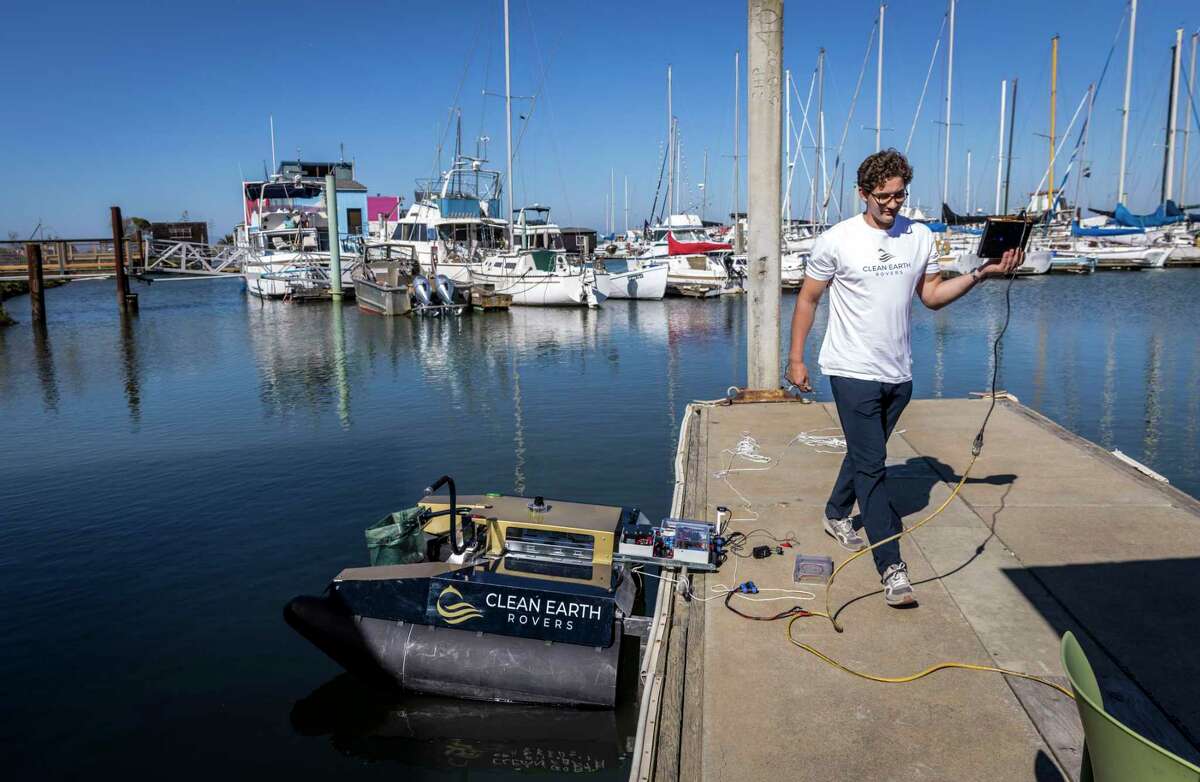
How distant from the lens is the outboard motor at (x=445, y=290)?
3828 centimetres

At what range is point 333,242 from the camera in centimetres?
4356

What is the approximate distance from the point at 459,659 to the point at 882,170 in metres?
3.99

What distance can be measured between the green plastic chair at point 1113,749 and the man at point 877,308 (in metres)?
2.61

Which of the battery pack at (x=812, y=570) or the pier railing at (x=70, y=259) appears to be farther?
the pier railing at (x=70, y=259)

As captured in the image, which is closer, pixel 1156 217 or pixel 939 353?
pixel 939 353

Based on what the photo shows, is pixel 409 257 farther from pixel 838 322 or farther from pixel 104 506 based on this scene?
pixel 838 322

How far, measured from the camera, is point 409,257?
152ft

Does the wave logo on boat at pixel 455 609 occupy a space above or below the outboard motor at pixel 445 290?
below

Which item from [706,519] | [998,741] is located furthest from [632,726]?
[998,741]

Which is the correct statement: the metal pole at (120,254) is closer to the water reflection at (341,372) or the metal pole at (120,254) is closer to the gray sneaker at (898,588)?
the water reflection at (341,372)

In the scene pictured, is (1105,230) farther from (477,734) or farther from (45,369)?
(477,734)

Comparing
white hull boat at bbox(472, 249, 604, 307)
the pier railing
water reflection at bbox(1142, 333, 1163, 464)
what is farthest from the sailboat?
water reflection at bbox(1142, 333, 1163, 464)

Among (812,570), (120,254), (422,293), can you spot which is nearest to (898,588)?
Result: (812,570)

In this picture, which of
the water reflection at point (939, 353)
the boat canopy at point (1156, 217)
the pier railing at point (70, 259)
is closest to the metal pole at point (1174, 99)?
the boat canopy at point (1156, 217)
